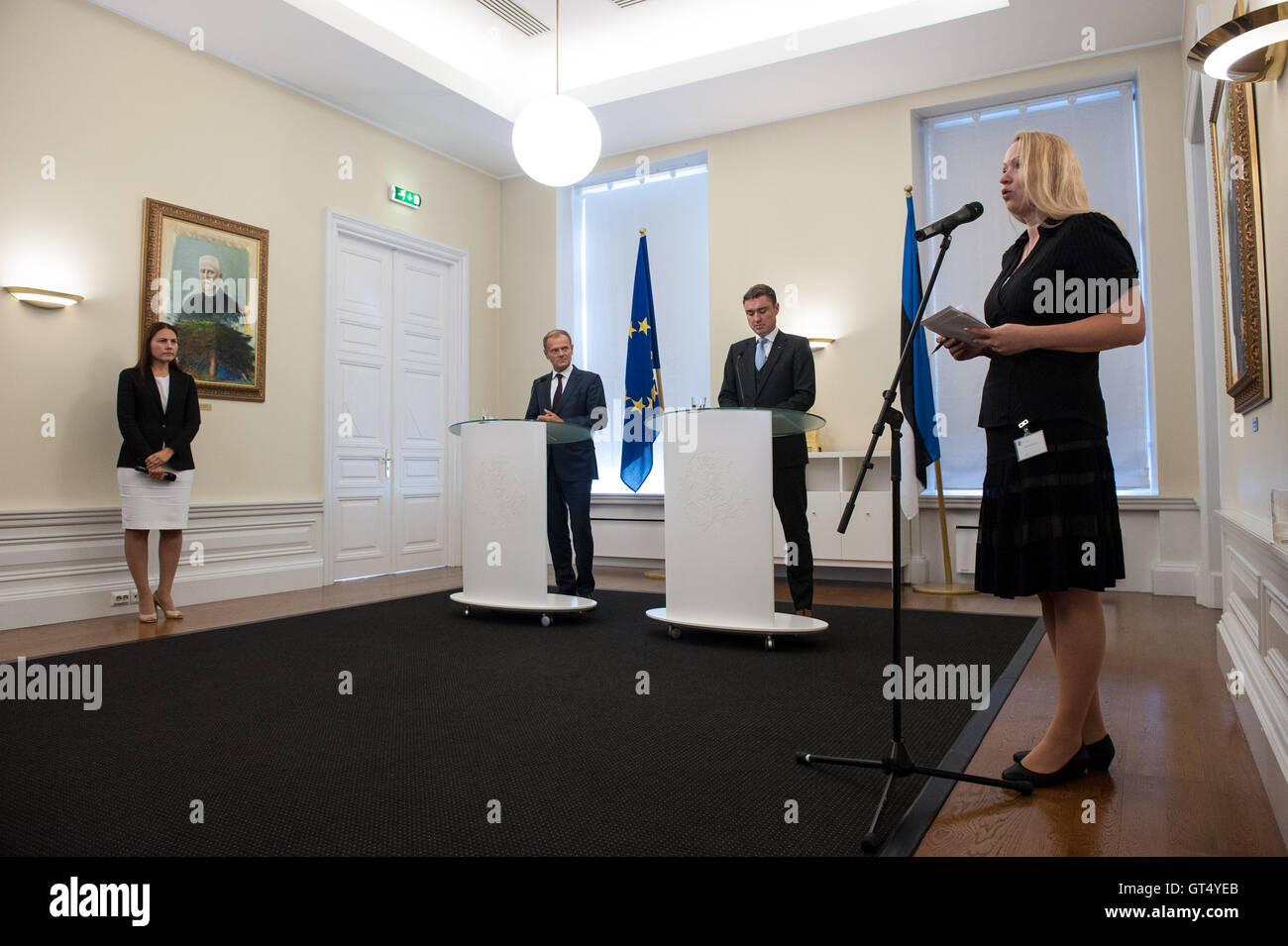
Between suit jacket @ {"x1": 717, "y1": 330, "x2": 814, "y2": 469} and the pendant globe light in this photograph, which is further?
the pendant globe light

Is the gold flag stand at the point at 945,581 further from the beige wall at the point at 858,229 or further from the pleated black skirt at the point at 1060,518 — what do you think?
the pleated black skirt at the point at 1060,518

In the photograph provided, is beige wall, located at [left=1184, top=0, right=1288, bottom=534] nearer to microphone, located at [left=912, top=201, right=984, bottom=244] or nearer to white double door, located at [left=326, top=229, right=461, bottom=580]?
microphone, located at [left=912, top=201, right=984, bottom=244]

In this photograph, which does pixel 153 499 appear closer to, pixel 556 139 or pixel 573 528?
pixel 573 528

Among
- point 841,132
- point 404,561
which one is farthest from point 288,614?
point 841,132

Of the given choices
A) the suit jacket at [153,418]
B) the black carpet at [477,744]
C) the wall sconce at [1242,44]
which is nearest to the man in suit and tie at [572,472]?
the black carpet at [477,744]

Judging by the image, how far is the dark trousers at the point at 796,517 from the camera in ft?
13.8

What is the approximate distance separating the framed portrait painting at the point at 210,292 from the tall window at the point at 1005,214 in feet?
16.1

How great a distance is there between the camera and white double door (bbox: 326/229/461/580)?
6.32 m

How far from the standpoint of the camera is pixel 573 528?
489cm

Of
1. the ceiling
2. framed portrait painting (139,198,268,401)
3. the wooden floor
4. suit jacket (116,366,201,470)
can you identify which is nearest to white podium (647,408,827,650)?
the wooden floor

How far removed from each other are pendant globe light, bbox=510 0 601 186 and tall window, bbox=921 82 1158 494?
2685mm

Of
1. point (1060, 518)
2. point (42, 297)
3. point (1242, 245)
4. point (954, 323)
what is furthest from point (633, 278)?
point (1060, 518)
